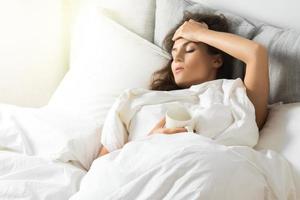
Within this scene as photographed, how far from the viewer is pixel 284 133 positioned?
50.8 inches

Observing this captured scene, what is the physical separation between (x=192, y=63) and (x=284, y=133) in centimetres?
39

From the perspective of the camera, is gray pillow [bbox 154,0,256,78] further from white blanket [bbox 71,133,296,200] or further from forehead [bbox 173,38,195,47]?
white blanket [bbox 71,133,296,200]

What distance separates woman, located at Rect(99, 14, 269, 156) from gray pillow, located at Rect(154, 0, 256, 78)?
0.03 metres

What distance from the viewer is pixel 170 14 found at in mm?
1743

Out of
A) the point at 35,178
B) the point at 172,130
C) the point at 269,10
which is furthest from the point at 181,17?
the point at 35,178

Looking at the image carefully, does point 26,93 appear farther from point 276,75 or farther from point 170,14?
point 276,75

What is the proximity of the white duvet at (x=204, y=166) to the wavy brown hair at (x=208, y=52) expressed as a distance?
0.62 ft

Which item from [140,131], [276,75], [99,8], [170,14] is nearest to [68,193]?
[140,131]

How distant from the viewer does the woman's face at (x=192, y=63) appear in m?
1.54

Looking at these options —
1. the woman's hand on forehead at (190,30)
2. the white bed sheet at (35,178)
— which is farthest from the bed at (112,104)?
the woman's hand on forehead at (190,30)

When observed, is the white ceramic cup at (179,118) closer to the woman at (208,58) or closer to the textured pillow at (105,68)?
the woman at (208,58)

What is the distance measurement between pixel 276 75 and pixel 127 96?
459mm

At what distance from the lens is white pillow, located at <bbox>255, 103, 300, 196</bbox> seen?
47.5 inches

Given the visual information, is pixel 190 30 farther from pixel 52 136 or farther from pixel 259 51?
pixel 52 136
